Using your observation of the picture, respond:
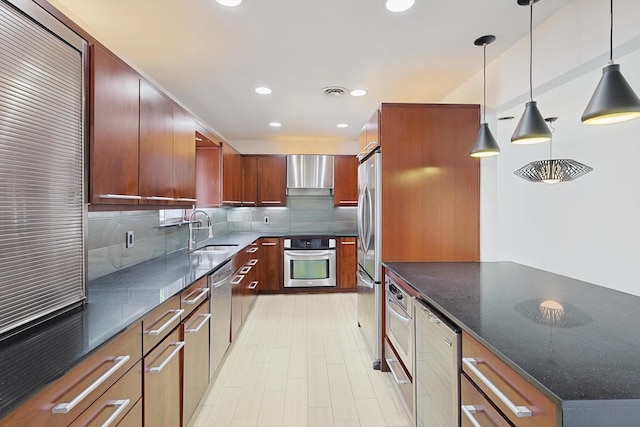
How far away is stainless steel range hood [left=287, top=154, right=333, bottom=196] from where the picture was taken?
17.1ft

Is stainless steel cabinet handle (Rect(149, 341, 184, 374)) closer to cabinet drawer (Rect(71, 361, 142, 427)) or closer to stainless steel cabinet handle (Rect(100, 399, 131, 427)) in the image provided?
cabinet drawer (Rect(71, 361, 142, 427))

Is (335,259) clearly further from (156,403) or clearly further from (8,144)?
(8,144)

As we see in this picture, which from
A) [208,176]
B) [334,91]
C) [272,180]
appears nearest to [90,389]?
[334,91]

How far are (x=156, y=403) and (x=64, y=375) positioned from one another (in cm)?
74

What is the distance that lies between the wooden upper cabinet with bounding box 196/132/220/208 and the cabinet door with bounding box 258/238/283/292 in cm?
133

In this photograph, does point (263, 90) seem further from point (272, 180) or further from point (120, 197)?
point (272, 180)

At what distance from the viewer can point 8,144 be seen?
1.04 metres

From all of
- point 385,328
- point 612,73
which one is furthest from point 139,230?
point 612,73

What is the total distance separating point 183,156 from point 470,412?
2502mm

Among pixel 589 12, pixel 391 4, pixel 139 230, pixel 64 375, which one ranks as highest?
pixel 391 4

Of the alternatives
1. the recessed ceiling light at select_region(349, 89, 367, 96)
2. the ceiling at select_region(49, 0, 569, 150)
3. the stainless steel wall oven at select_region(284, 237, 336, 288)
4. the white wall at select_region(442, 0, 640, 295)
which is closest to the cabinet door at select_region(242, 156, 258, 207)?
the stainless steel wall oven at select_region(284, 237, 336, 288)

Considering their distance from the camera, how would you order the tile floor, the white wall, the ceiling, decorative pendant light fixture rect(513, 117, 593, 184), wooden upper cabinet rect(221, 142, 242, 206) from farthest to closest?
wooden upper cabinet rect(221, 142, 242, 206), decorative pendant light fixture rect(513, 117, 593, 184), the tile floor, the ceiling, the white wall

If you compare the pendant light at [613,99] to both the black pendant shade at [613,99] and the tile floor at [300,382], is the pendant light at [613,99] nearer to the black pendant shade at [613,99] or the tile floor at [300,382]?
the black pendant shade at [613,99]

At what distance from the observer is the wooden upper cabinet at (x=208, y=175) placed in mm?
3889
